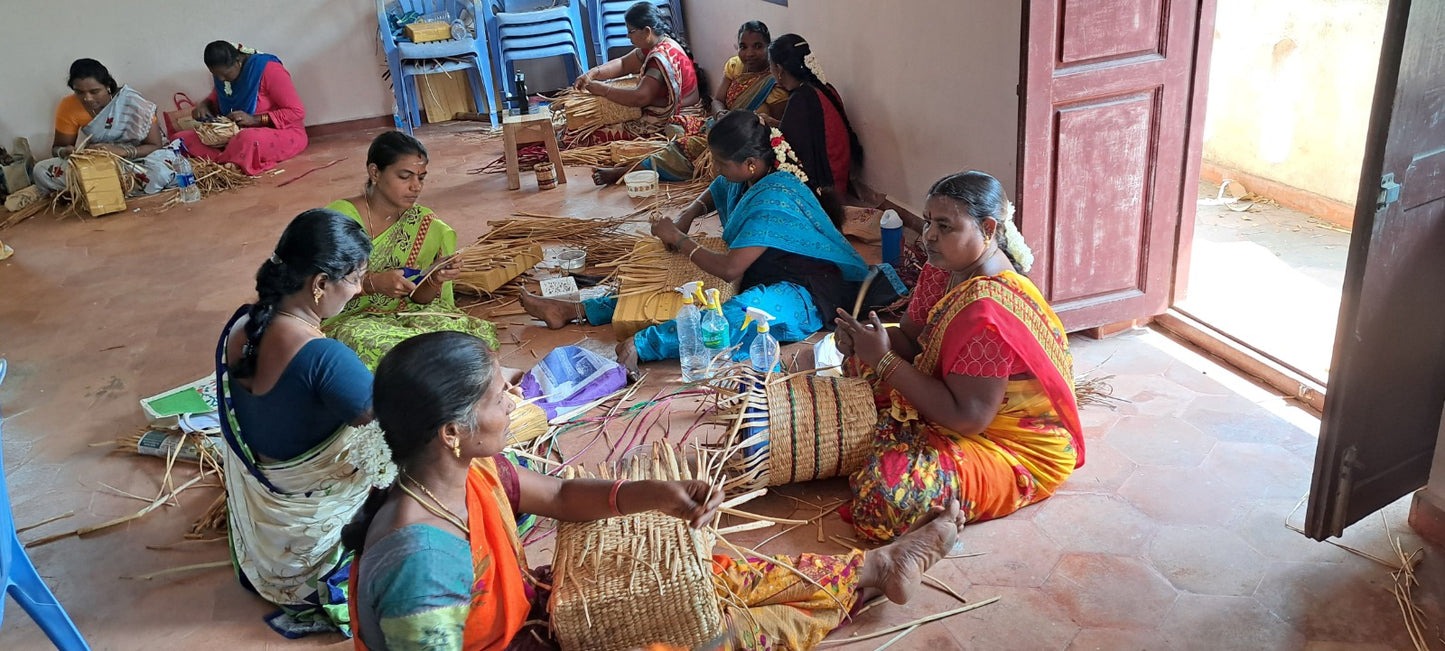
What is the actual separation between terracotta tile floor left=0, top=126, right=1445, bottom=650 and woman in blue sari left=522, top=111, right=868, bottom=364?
17.0 inches

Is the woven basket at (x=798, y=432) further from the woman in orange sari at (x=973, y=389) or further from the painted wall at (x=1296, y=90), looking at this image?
the painted wall at (x=1296, y=90)

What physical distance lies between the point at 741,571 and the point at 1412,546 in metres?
1.87

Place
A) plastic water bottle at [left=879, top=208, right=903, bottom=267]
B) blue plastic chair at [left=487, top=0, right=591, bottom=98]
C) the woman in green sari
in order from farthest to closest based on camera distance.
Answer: blue plastic chair at [left=487, top=0, right=591, bottom=98], plastic water bottle at [left=879, top=208, right=903, bottom=267], the woman in green sari

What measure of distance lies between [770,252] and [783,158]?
0.39 meters

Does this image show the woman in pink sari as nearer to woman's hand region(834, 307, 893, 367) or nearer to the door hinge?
woman's hand region(834, 307, 893, 367)

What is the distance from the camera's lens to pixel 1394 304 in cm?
252

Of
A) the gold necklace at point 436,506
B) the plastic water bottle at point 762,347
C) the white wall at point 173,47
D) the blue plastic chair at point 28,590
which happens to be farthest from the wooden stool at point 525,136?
the gold necklace at point 436,506

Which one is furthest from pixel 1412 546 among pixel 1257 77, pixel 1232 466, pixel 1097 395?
pixel 1257 77

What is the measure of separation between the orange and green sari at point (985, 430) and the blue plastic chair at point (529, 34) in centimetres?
666

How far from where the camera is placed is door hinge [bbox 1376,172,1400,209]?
2.33 m

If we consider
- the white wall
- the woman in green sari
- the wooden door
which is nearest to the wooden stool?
the woman in green sari

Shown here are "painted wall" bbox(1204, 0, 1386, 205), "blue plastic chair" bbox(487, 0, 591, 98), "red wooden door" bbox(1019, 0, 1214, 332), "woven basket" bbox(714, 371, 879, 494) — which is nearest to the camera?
"woven basket" bbox(714, 371, 879, 494)

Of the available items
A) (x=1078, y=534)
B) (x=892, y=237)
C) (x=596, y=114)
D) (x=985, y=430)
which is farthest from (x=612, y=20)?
(x=1078, y=534)

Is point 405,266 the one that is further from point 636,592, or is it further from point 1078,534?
point 1078,534
